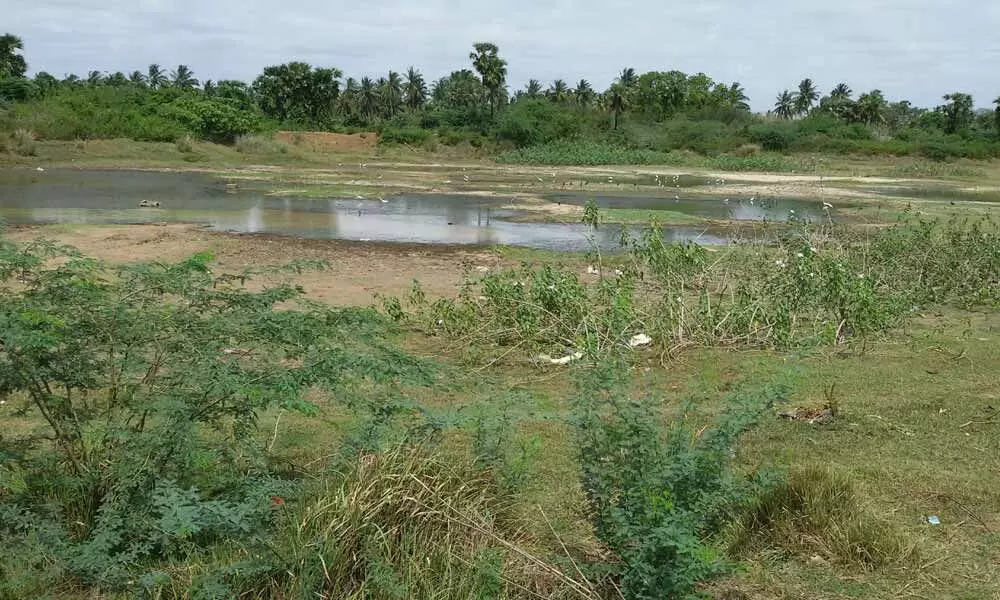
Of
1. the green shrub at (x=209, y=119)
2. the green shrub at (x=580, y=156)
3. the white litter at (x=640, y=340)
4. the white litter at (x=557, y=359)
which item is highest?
the green shrub at (x=209, y=119)

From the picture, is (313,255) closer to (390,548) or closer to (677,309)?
(677,309)

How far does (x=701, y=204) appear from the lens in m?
30.6

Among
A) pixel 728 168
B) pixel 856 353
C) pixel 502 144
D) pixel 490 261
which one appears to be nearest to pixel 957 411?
pixel 856 353

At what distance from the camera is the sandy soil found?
1299cm

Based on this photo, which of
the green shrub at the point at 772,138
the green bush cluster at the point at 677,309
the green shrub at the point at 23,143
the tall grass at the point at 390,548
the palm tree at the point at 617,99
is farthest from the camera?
the palm tree at the point at 617,99

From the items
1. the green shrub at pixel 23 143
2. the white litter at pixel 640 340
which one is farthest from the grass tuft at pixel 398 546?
the green shrub at pixel 23 143

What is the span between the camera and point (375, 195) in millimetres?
31000

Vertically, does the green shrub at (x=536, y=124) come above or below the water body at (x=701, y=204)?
above

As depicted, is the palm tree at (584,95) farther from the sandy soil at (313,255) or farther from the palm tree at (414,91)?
the sandy soil at (313,255)

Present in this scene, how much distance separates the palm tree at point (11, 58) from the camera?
57.8m

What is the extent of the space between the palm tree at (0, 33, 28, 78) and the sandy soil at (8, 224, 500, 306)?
4608cm

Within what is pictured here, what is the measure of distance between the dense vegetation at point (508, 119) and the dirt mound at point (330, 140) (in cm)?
123

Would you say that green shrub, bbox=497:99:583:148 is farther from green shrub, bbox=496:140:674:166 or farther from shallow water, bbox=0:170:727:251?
shallow water, bbox=0:170:727:251

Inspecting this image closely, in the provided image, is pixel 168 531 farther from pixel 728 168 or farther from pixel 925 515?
pixel 728 168
